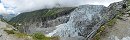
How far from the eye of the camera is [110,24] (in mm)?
51438

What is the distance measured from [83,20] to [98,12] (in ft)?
28.5

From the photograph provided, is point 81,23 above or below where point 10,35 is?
below

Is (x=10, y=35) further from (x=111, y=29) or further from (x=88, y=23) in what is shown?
(x=88, y=23)

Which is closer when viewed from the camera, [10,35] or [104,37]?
[104,37]

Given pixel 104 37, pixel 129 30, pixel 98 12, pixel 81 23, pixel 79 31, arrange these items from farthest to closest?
1. pixel 98 12
2. pixel 81 23
3. pixel 79 31
4. pixel 129 30
5. pixel 104 37

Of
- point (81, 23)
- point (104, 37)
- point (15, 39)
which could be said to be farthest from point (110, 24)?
point (81, 23)

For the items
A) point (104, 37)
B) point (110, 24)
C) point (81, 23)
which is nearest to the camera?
point (104, 37)

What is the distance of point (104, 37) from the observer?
44875 millimetres

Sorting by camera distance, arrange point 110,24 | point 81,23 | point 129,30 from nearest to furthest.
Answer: point 129,30
point 110,24
point 81,23

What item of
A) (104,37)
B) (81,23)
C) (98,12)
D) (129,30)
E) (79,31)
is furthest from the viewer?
(98,12)

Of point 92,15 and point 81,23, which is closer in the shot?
point 81,23

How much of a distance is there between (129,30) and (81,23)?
75.5 metres

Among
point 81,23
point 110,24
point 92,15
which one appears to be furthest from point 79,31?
point 110,24

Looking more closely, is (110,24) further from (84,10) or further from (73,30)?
(84,10)
